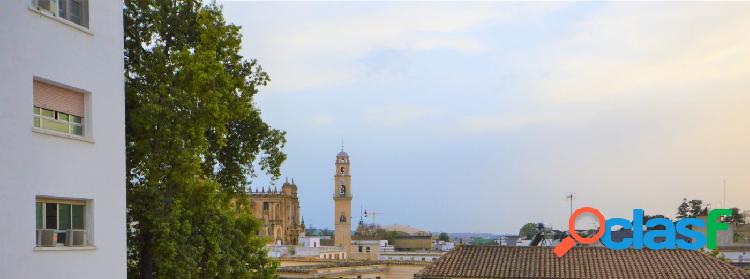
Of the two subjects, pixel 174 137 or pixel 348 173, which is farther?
pixel 348 173

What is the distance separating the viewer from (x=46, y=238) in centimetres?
1352

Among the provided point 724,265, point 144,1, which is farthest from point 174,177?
point 724,265

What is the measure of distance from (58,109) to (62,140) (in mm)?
598

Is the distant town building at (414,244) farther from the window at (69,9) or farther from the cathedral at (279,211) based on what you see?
the window at (69,9)

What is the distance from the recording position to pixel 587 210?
3172 centimetres

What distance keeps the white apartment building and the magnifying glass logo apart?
21114mm

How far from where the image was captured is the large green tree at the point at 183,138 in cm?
1900

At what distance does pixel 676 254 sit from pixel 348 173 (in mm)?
71451

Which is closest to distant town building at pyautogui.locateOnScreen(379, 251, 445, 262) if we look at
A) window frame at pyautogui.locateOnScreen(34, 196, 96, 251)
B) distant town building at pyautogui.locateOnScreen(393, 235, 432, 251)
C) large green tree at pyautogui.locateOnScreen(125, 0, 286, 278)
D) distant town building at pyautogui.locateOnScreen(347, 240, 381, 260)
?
distant town building at pyautogui.locateOnScreen(347, 240, 381, 260)

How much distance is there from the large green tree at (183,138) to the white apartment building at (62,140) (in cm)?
351

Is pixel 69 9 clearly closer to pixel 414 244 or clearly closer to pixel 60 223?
pixel 60 223

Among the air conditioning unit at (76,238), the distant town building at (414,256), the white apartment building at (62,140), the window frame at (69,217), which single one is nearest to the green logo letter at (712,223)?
the white apartment building at (62,140)

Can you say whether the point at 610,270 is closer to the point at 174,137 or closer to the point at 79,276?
the point at 174,137

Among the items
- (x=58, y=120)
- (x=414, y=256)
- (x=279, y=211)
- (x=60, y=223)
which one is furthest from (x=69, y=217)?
(x=279, y=211)
